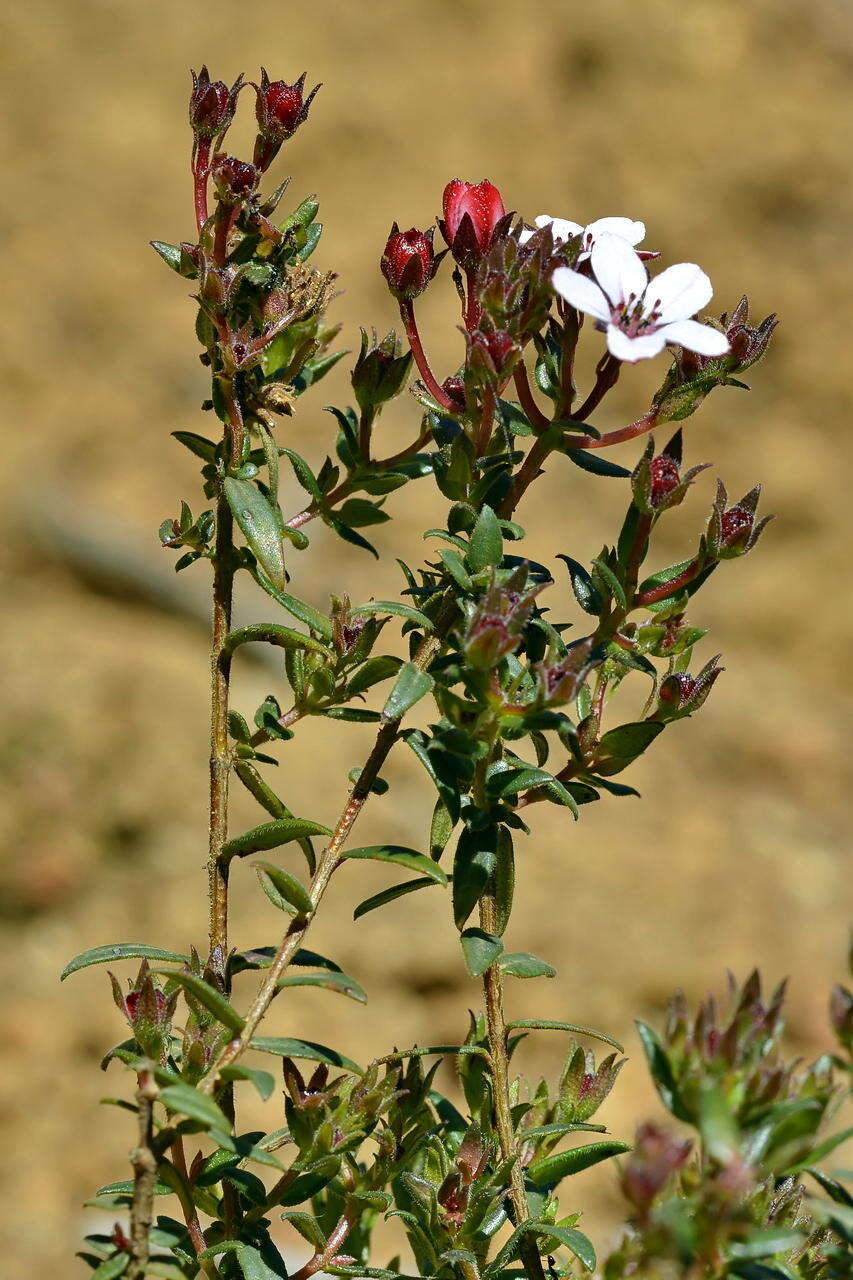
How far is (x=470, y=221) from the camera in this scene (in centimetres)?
110

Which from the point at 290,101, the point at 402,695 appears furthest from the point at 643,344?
the point at 290,101

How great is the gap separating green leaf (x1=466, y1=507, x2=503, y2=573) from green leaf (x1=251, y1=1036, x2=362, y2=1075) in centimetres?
41

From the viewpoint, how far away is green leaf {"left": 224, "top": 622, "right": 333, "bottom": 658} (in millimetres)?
1136

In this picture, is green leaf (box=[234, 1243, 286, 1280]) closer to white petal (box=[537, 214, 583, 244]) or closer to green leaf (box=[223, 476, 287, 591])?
green leaf (box=[223, 476, 287, 591])

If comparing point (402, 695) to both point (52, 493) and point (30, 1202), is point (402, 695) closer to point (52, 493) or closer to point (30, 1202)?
point (30, 1202)

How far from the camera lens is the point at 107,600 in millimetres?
5238

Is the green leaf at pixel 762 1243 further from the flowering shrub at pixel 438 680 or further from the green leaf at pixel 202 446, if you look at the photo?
the green leaf at pixel 202 446

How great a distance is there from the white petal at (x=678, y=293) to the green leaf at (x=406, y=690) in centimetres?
35

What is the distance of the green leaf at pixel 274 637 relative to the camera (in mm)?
1136

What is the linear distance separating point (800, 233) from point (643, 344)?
516 centimetres

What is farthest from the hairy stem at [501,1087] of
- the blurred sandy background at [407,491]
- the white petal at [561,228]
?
the blurred sandy background at [407,491]

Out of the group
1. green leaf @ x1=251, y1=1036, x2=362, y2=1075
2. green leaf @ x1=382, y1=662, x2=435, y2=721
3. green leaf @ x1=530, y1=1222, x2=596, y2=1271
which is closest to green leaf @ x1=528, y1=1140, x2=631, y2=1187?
green leaf @ x1=530, y1=1222, x2=596, y2=1271

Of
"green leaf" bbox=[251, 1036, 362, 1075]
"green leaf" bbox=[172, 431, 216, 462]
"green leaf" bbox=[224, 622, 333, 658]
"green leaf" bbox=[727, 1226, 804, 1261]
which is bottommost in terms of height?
"green leaf" bbox=[727, 1226, 804, 1261]

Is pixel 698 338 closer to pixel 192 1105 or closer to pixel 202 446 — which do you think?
pixel 202 446
